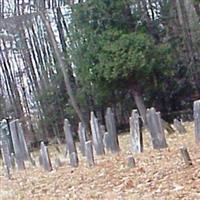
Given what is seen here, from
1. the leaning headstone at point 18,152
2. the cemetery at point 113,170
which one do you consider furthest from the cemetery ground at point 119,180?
the leaning headstone at point 18,152

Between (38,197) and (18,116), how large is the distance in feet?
61.1

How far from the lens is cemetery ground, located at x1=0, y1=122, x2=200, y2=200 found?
6457mm

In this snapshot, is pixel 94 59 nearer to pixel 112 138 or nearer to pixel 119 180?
pixel 112 138

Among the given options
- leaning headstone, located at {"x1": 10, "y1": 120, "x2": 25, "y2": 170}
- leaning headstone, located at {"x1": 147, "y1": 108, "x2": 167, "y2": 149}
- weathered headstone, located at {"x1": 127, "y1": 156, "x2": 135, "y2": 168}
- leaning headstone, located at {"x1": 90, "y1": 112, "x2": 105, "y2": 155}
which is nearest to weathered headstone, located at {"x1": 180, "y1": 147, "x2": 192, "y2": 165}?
weathered headstone, located at {"x1": 127, "y1": 156, "x2": 135, "y2": 168}

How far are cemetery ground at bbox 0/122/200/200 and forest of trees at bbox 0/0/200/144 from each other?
291 inches

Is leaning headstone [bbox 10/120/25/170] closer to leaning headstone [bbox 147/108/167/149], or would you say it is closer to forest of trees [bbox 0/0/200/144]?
leaning headstone [bbox 147/108/167/149]

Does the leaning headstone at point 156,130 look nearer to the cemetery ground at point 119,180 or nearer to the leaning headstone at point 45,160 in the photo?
the cemetery ground at point 119,180

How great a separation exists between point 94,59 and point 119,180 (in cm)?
1249

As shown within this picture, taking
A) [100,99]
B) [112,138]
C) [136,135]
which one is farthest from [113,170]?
[100,99]

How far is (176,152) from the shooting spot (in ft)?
28.7

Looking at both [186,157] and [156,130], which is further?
[156,130]

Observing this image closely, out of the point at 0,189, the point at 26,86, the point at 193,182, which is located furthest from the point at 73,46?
the point at 193,182

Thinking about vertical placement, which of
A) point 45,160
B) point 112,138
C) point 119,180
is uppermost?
point 112,138

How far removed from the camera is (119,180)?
746cm
